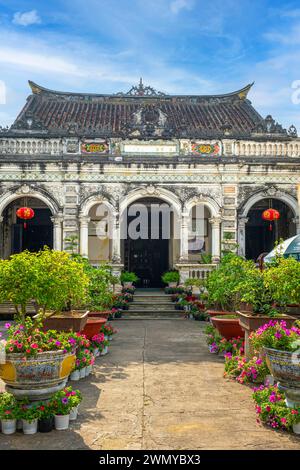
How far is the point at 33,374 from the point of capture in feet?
16.0

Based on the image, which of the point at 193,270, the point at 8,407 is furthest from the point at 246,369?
the point at 193,270

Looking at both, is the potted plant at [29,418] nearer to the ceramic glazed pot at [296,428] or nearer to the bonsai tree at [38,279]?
the bonsai tree at [38,279]

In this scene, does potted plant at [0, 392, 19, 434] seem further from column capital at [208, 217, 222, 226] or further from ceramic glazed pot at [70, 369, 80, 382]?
column capital at [208, 217, 222, 226]

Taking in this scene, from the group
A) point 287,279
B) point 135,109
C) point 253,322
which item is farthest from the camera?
point 135,109

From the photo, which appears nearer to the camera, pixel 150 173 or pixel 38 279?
pixel 38 279

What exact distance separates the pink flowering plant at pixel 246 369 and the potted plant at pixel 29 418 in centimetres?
293

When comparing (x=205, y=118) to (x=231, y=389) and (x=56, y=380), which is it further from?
(x=56, y=380)

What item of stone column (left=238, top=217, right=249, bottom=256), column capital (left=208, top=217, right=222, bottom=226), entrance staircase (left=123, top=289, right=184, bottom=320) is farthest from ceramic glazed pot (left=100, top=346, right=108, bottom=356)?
stone column (left=238, top=217, right=249, bottom=256)

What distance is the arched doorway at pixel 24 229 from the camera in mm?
16625

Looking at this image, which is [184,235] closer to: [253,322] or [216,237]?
[216,237]

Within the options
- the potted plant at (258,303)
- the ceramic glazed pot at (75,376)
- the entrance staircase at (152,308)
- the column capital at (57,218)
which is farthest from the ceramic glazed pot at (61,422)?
the column capital at (57,218)

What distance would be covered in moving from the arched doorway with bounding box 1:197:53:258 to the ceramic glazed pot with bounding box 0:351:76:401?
11879mm

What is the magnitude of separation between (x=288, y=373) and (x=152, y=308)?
9.77 meters

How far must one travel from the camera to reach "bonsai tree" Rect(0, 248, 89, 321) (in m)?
5.15
